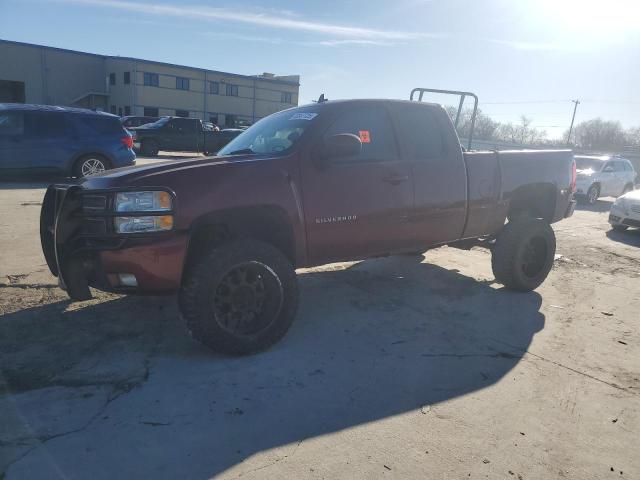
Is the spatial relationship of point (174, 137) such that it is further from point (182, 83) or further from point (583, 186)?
point (182, 83)

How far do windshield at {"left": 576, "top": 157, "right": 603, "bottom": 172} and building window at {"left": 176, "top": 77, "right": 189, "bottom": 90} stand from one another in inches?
1558

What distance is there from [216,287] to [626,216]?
9.38 m

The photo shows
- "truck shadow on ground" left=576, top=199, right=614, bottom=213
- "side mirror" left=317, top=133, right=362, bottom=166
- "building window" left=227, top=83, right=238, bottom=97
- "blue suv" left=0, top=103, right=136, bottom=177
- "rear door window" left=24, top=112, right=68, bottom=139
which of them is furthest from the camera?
"building window" left=227, top=83, right=238, bottom=97

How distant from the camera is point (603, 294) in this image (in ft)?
17.7

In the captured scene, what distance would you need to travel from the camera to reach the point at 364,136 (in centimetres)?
407

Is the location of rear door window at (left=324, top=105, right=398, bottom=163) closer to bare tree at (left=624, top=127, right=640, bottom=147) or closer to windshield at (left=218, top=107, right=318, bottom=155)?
windshield at (left=218, top=107, right=318, bottom=155)

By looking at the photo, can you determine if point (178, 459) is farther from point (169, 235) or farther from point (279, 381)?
point (169, 235)

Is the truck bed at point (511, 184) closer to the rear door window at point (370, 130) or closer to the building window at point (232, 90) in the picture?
the rear door window at point (370, 130)

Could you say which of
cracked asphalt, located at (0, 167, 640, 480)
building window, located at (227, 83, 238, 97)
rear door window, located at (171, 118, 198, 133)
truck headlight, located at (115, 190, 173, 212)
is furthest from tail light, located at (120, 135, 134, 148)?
building window, located at (227, 83, 238, 97)

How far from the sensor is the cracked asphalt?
7.68ft

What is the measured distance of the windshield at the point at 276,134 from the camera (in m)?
3.82

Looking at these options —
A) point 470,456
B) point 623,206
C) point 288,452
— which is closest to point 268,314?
point 288,452

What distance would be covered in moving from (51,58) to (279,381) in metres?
48.0

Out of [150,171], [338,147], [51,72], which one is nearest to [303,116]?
[338,147]
